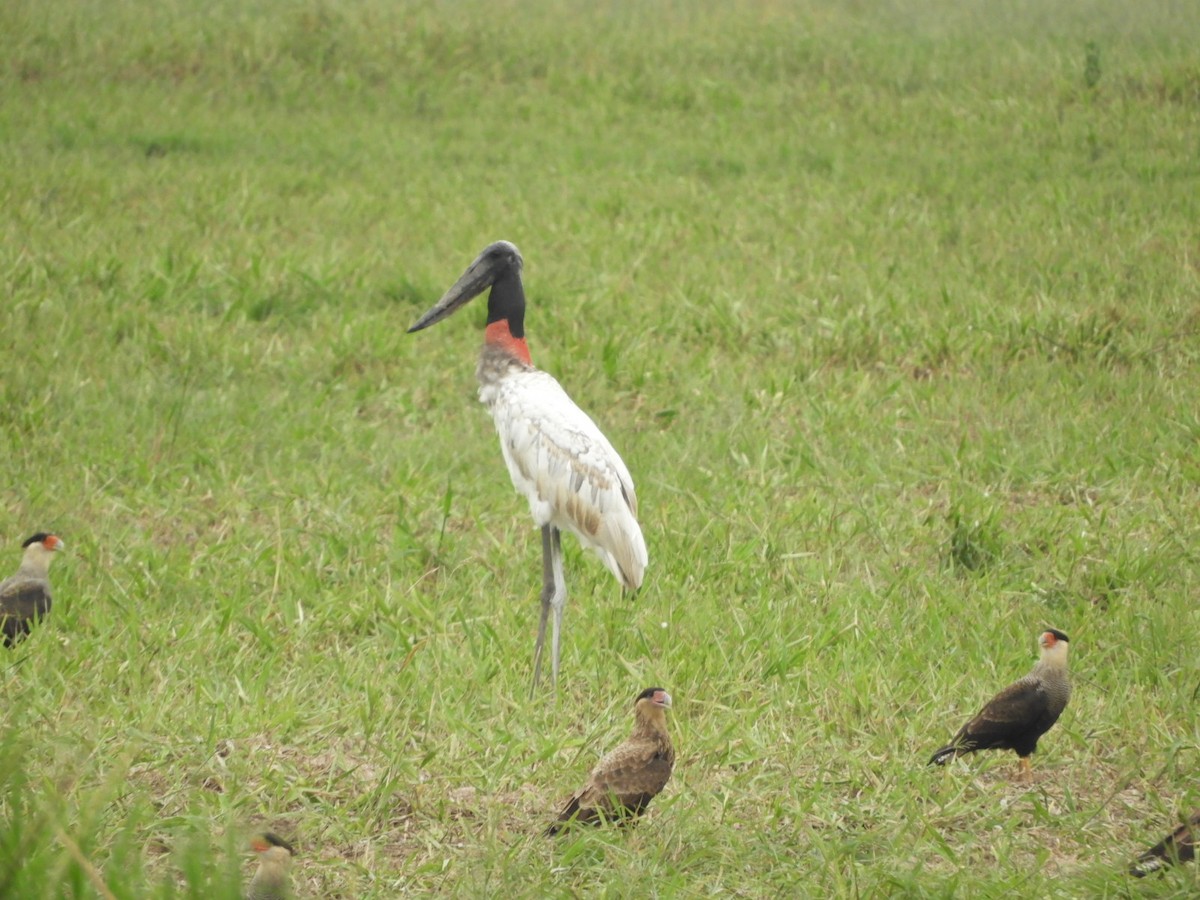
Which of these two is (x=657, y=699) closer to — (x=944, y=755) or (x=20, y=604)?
(x=944, y=755)

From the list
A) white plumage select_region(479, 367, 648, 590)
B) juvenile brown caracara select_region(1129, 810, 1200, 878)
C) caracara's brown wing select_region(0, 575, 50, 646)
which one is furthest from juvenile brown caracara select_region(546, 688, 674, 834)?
caracara's brown wing select_region(0, 575, 50, 646)

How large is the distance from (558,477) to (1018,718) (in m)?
1.80

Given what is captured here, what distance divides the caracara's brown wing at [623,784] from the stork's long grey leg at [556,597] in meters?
0.93

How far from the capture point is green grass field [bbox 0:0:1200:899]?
3760mm

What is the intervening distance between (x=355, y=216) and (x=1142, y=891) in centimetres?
846

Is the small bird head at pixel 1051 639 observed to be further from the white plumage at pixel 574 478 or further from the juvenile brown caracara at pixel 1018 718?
the white plumage at pixel 574 478

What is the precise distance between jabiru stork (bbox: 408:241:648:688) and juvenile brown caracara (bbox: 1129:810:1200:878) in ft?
6.56

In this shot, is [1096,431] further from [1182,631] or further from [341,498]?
[341,498]

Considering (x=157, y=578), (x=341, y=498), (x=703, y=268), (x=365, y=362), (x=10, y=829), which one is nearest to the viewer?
(x=10, y=829)

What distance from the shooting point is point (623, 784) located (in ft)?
11.8

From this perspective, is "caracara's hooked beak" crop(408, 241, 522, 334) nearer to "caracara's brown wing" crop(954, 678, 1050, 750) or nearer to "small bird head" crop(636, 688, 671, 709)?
"small bird head" crop(636, 688, 671, 709)

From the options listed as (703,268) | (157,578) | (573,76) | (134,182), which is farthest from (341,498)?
(573,76)

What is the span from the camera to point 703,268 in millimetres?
9641

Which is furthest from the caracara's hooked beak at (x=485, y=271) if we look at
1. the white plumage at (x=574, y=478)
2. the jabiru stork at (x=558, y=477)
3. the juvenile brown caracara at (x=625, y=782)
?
the juvenile brown caracara at (x=625, y=782)
